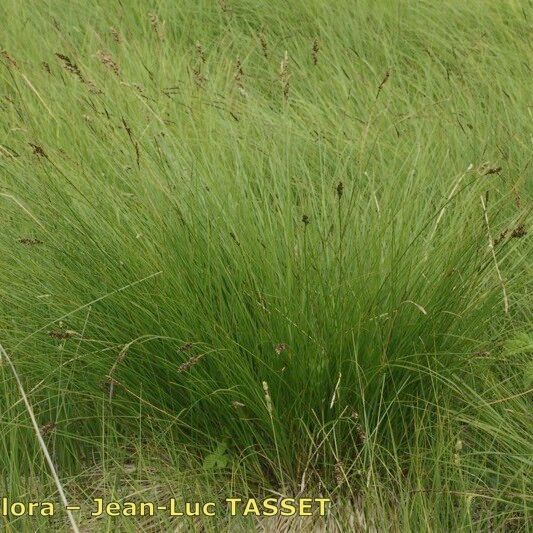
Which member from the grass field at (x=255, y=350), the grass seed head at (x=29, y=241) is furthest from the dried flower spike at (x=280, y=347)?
the grass seed head at (x=29, y=241)

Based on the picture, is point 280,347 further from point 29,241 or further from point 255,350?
point 29,241

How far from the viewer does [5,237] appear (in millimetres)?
2586

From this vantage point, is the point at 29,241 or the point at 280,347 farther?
the point at 29,241

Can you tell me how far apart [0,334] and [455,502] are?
1.21 metres

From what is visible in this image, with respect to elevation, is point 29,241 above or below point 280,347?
above

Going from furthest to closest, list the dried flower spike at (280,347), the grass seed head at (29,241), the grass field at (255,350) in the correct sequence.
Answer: the grass seed head at (29,241)
the grass field at (255,350)
the dried flower spike at (280,347)

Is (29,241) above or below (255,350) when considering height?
above

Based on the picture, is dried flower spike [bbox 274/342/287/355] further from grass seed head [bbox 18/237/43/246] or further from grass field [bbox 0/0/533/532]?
grass seed head [bbox 18/237/43/246]

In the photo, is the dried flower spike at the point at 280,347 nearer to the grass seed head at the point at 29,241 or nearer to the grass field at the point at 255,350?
the grass field at the point at 255,350

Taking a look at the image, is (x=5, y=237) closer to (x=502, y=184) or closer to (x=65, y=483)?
(x=65, y=483)

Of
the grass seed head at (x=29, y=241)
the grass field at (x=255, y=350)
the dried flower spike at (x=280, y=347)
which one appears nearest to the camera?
the dried flower spike at (x=280, y=347)

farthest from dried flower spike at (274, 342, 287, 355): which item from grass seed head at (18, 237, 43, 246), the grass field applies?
grass seed head at (18, 237, 43, 246)

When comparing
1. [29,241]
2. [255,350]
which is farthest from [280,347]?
[29,241]

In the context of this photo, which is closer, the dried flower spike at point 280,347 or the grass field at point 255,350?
the dried flower spike at point 280,347
